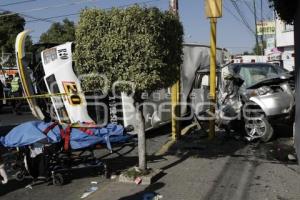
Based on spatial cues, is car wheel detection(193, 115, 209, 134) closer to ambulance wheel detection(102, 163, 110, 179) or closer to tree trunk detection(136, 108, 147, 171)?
ambulance wheel detection(102, 163, 110, 179)

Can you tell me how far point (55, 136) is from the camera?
775 cm

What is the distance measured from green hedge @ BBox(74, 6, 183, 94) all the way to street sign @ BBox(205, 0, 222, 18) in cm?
374

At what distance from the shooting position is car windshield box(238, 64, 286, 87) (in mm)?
12695

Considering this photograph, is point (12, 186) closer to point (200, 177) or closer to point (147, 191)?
point (147, 191)

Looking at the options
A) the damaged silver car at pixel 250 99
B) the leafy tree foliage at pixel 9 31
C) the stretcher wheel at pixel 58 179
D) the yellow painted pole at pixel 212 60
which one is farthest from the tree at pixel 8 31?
the stretcher wheel at pixel 58 179

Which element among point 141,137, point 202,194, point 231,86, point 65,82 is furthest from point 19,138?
point 231,86

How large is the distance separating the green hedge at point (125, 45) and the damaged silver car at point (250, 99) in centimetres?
466

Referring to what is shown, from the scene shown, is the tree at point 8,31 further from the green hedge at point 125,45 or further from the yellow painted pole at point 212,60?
the green hedge at point 125,45

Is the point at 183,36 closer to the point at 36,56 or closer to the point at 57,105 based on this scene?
the point at 57,105

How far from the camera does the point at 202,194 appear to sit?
6938 millimetres

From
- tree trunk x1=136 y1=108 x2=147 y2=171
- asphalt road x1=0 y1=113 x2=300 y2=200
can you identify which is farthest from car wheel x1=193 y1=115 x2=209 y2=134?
tree trunk x1=136 y1=108 x2=147 y2=171

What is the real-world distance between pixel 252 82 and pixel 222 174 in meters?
5.05

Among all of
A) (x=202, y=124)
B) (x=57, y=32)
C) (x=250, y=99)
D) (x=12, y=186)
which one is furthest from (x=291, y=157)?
(x=57, y=32)

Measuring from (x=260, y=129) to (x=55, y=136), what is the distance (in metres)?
5.48
